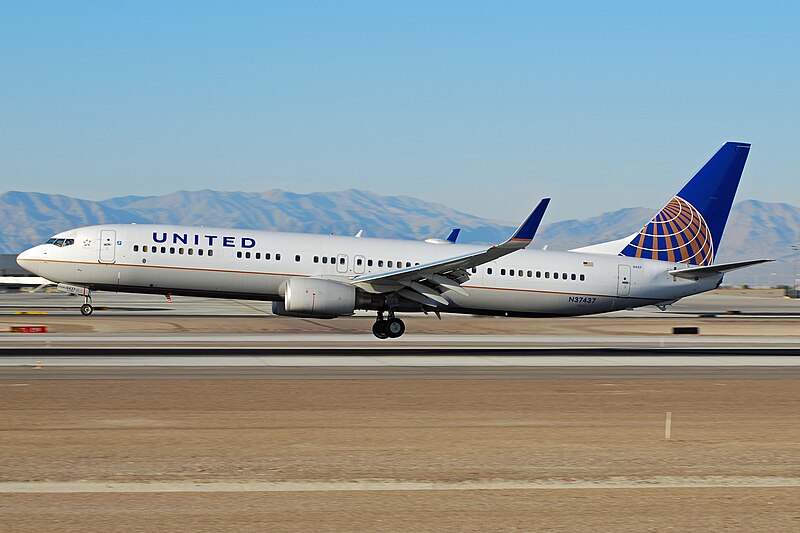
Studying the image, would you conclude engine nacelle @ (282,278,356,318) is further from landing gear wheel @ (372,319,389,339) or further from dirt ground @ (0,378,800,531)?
dirt ground @ (0,378,800,531)

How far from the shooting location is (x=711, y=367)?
27891mm

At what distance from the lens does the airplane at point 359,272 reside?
35594 millimetres

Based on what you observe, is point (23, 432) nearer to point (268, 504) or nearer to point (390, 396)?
point (268, 504)

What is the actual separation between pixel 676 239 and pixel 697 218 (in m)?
1.39

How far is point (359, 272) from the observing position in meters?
37.6

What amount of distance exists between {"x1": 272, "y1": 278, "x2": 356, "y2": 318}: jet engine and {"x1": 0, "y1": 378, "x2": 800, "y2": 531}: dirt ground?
1267 centimetres

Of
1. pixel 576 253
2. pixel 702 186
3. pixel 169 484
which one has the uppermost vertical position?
pixel 702 186

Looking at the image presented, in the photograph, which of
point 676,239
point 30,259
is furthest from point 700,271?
point 30,259

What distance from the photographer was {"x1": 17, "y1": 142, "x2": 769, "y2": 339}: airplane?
35.6 meters

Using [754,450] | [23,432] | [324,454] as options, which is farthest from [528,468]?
[23,432]

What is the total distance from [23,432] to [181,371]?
9.60 meters

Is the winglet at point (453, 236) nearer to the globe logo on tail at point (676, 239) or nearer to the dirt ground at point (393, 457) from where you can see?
the globe logo on tail at point (676, 239)

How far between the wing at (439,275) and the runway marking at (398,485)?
2165 centimetres

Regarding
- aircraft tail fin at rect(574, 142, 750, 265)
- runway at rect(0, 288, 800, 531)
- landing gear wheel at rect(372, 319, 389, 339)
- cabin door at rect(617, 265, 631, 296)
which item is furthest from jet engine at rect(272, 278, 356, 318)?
aircraft tail fin at rect(574, 142, 750, 265)
